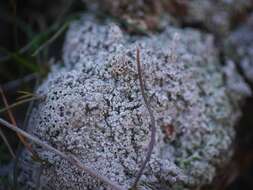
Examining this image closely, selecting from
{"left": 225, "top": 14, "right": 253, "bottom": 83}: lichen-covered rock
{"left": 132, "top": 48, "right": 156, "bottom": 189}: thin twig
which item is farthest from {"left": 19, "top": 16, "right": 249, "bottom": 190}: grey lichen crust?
{"left": 225, "top": 14, "right": 253, "bottom": 83}: lichen-covered rock

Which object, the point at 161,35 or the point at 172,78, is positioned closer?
the point at 172,78

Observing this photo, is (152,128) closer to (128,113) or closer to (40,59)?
(128,113)

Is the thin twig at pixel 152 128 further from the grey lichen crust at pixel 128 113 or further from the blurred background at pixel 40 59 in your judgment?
the blurred background at pixel 40 59

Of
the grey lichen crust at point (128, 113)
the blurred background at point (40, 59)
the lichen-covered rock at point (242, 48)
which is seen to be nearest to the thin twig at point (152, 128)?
the grey lichen crust at point (128, 113)

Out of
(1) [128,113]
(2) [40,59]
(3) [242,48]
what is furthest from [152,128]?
(3) [242,48]

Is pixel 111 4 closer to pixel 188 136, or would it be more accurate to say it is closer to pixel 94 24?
pixel 94 24

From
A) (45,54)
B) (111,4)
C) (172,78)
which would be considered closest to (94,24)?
(111,4)

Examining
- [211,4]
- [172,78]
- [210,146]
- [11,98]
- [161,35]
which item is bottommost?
[11,98]
